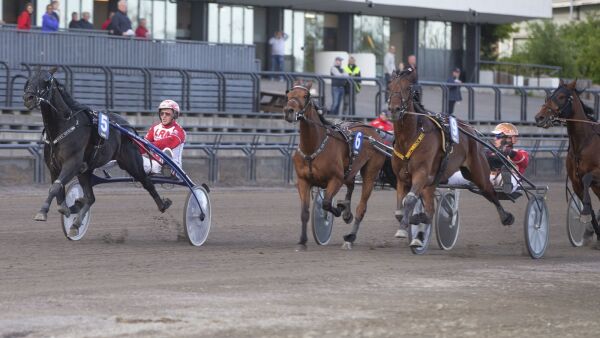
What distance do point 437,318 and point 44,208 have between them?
5103 mm

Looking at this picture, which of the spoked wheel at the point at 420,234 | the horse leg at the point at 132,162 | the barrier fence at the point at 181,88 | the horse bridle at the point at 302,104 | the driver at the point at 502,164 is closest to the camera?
the spoked wheel at the point at 420,234

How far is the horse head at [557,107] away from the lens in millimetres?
14328

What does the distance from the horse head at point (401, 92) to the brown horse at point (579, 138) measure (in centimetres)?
227

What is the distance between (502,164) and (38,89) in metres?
4.91

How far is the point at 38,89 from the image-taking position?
12586 mm

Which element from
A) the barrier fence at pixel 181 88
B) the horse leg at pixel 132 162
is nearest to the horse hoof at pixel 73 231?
the horse leg at pixel 132 162

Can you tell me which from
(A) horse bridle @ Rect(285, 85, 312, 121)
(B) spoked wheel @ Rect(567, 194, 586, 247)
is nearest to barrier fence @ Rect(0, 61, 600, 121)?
(B) spoked wheel @ Rect(567, 194, 586, 247)

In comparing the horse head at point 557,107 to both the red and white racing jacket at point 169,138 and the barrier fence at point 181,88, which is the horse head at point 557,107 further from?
the barrier fence at point 181,88

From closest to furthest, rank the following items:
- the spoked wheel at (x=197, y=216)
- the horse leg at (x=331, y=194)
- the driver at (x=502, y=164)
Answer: the horse leg at (x=331, y=194) → the spoked wheel at (x=197, y=216) → the driver at (x=502, y=164)

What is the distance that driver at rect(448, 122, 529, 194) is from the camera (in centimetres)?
1387

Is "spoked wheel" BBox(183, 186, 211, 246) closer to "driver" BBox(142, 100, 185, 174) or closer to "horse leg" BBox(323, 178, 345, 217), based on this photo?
"driver" BBox(142, 100, 185, 174)

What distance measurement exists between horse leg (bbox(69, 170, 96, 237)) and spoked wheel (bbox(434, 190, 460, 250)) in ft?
11.8

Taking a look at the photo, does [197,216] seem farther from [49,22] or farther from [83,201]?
[49,22]

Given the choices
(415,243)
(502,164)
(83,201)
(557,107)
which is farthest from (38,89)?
(557,107)
